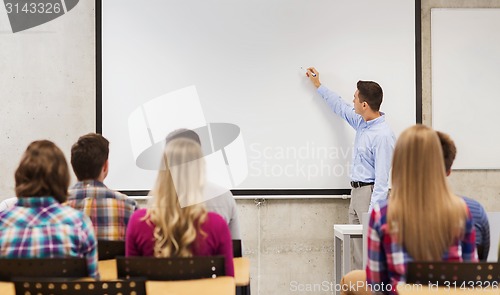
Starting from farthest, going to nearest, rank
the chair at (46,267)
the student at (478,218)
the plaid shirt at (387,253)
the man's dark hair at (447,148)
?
1. the man's dark hair at (447,148)
2. the student at (478,218)
3. the plaid shirt at (387,253)
4. the chair at (46,267)

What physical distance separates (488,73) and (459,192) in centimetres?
106

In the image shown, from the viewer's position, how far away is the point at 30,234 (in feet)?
7.56

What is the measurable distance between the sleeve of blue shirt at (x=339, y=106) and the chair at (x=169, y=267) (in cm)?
288

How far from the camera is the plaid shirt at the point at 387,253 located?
7.53 feet

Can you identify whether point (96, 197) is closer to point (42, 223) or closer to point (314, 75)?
point (42, 223)

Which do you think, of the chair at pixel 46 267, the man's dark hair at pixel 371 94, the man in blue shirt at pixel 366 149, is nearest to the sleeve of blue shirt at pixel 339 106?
the man in blue shirt at pixel 366 149

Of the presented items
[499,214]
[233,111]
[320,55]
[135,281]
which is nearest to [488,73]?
[320,55]

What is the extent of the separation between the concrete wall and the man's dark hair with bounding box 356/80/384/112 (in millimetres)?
878

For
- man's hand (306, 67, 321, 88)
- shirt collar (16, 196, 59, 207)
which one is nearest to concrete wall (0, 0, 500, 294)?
man's hand (306, 67, 321, 88)

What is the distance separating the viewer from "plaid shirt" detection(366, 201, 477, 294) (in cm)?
229

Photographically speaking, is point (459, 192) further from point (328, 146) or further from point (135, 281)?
point (135, 281)

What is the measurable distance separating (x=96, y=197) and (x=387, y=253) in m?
1.45

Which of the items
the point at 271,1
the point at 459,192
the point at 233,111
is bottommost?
the point at 459,192

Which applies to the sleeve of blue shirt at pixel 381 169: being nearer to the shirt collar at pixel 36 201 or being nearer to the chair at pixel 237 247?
the chair at pixel 237 247
